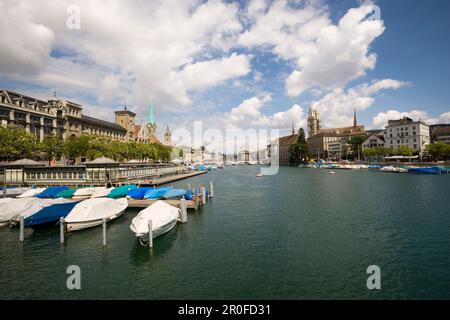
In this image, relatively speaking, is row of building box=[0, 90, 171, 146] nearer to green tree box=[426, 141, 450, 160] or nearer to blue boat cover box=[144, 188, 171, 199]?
blue boat cover box=[144, 188, 171, 199]

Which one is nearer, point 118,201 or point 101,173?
point 118,201

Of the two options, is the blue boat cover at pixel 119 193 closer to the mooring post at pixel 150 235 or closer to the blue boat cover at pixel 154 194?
the blue boat cover at pixel 154 194

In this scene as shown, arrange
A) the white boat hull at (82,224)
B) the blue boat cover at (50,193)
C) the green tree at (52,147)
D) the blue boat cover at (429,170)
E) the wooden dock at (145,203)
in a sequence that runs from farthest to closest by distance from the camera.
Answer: the blue boat cover at (429,170)
the green tree at (52,147)
the blue boat cover at (50,193)
the wooden dock at (145,203)
the white boat hull at (82,224)

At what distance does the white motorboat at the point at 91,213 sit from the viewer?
23297 mm

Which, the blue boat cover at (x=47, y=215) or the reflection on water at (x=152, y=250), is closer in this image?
the reflection on water at (x=152, y=250)

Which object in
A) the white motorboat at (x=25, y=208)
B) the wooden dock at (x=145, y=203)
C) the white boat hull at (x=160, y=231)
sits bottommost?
the white boat hull at (x=160, y=231)

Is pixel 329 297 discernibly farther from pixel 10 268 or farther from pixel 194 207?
pixel 194 207

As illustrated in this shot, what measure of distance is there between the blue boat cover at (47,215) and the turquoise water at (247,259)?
37.2 inches

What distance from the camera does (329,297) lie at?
42.2 feet

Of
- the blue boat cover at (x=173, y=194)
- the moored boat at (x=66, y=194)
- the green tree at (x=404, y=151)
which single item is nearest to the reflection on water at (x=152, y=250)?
the blue boat cover at (x=173, y=194)

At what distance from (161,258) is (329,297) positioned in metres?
11.3

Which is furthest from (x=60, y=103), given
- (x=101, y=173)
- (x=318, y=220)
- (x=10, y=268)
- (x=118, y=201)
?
(x=318, y=220)

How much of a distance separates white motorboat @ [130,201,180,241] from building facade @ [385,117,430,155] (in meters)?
157

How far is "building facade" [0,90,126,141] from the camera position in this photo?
7388cm
